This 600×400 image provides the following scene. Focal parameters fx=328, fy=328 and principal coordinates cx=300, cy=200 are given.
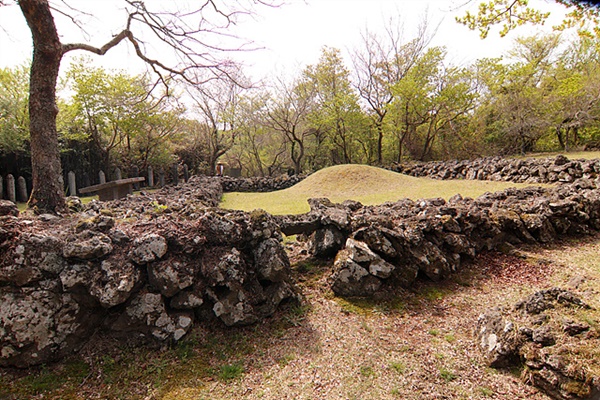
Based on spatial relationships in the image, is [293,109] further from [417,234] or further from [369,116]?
[417,234]

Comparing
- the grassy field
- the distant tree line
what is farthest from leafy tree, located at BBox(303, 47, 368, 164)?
the grassy field

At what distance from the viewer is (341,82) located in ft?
86.5

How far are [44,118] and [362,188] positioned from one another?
35.9 ft

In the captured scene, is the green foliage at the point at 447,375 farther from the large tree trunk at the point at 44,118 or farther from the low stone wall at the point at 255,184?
the low stone wall at the point at 255,184

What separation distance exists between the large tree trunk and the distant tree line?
11.7 meters

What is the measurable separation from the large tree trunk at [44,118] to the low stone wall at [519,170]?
594 inches

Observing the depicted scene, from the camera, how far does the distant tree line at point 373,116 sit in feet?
55.4

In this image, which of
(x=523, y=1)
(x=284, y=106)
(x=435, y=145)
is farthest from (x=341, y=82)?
(x=523, y=1)

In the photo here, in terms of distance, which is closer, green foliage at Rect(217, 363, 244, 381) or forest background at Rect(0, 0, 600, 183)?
Result: green foliage at Rect(217, 363, 244, 381)

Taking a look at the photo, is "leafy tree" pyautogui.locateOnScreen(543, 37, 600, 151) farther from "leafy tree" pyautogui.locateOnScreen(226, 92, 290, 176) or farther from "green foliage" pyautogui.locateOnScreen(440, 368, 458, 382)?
"green foliage" pyautogui.locateOnScreen(440, 368, 458, 382)

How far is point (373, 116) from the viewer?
25.7m

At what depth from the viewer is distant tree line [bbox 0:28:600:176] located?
16.9 m

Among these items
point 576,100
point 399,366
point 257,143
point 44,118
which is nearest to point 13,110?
point 44,118

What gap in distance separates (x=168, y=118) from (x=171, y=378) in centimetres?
1912
